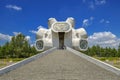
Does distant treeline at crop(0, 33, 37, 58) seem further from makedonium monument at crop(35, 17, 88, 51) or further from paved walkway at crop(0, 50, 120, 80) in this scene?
paved walkway at crop(0, 50, 120, 80)

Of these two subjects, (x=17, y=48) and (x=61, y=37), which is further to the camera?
(x=17, y=48)

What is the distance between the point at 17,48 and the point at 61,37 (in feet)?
28.4

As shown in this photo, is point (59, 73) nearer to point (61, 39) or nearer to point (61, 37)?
point (61, 37)

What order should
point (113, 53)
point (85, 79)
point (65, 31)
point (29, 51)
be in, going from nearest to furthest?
1. point (85, 79)
2. point (65, 31)
3. point (29, 51)
4. point (113, 53)

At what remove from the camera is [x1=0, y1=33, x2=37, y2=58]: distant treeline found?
3881cm

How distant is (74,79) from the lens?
21.0 ft

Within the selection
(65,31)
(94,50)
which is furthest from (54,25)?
(94,50)

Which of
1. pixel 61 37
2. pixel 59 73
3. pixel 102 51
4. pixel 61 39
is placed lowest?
pixel 59 73

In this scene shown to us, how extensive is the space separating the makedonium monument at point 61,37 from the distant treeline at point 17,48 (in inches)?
136

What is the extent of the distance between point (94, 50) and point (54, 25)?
21.0 meters

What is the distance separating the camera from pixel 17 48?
38656 mm

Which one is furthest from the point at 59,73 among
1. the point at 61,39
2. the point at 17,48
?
the point at 17,48

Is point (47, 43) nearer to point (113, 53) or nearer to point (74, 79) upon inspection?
point (113, 53)

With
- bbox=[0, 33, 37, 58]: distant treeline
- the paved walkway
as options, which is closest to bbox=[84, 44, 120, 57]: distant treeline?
bbox=[0, 33, 37, 58]: distant treeline
